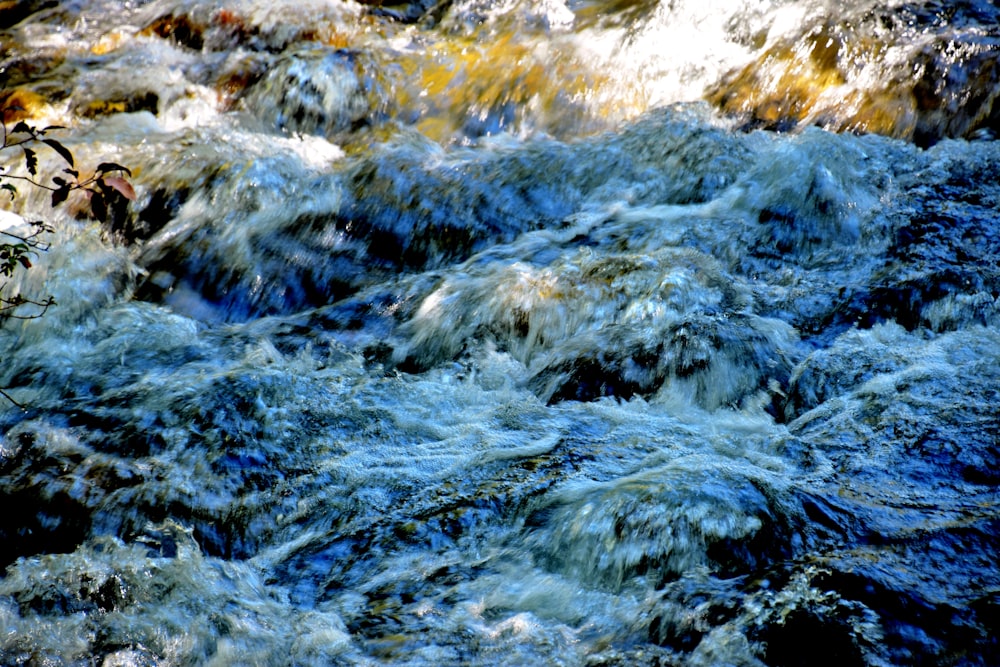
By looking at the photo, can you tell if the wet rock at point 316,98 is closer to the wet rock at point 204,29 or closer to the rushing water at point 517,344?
the rushing water at point 517,344

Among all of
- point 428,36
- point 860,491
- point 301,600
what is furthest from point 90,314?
point 428,36

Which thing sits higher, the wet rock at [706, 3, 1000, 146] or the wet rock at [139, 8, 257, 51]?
the wet rock at [706, 3, 1000, 146]

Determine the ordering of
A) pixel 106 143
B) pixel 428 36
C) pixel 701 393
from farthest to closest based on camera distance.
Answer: pixel 428 36
pixel 106 143
pixel 701 393

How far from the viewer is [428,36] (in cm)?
802

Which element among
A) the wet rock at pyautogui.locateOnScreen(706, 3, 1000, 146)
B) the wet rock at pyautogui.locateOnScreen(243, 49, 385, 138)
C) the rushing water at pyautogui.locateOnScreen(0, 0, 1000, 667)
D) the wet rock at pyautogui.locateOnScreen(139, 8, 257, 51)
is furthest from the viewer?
the wet rock at pyautogui.locateOnScreen(139, 8, 257, 51)

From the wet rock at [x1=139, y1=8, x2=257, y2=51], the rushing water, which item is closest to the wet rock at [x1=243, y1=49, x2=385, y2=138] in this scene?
the rushing water

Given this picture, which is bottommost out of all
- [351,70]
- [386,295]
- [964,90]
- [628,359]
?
[386,295]

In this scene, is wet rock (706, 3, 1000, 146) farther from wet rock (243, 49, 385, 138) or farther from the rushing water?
wet rock (243, 49, 385, 138)

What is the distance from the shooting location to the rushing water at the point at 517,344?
7.29 ft

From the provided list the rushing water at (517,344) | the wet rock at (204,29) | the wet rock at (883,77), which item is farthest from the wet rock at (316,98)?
the wet rock at (883,77)

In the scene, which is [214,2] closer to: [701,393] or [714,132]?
[714,132]

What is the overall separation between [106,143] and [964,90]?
5929 mm

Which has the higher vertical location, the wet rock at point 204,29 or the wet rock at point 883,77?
the wet rock at point 883,77

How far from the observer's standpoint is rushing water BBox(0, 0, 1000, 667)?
7.29 feet
